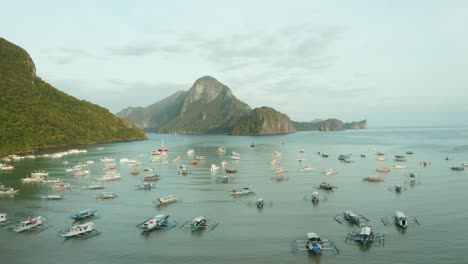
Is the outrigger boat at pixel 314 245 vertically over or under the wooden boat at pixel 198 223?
under

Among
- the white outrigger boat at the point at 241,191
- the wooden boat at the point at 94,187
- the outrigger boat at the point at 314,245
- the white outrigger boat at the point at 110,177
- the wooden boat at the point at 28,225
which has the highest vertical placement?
the white outrigger boat at the point at 110,177

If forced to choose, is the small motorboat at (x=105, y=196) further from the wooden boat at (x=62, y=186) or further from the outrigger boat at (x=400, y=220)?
the outrigger boat at (x=400, y=220)

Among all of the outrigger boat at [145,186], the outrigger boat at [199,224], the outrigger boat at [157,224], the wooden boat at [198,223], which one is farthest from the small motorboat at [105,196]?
the wooden boat at [198,223]

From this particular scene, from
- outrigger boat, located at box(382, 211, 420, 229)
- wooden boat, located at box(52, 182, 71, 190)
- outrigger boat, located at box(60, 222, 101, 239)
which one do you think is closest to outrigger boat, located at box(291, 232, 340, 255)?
outrigger boat, located at box(382, 211, 420, 229)

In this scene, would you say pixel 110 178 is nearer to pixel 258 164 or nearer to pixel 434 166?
pixel 258 164

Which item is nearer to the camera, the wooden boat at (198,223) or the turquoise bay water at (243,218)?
the turquoise bay water at (243,218)

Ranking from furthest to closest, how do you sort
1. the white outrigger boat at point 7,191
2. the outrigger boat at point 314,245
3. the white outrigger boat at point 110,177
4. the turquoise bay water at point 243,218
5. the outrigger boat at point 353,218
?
the white outrigger boat at point 110,177, the white outrigger boat at point 7,191, the outrigger boat at point 353,218, the outrigger boat at point 314,245, the turquoise bay water at point 243,218

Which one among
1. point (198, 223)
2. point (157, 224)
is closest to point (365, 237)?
point (198, 223)

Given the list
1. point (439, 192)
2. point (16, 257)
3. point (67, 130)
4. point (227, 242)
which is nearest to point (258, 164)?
point (439, 192)

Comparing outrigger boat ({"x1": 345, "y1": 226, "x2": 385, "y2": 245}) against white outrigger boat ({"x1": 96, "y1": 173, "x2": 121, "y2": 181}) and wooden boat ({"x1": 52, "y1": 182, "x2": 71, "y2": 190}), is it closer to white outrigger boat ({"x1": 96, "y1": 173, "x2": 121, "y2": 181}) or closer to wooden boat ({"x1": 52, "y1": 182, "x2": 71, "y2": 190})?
wooden boat ({"x1": 52, "y1": 182, "x2": 71, "y2": 190})
